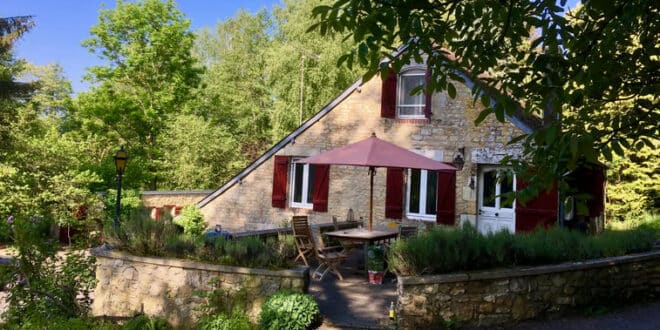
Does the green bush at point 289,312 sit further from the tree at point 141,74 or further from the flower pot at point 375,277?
the tree at point 141,74

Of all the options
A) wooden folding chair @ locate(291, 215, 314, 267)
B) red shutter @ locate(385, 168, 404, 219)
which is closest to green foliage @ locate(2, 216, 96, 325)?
wooden folding chair @ locate(291, 215, 314, 267)

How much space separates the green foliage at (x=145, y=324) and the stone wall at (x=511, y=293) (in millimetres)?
2944

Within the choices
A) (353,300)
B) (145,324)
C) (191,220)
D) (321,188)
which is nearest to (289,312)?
(353,300)

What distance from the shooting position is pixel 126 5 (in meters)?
22.3

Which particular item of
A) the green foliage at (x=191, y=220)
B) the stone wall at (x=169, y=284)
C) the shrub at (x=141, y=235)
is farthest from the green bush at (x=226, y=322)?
the green foliage at (x=191, y=220)

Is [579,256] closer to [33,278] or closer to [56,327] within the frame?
[56,327]

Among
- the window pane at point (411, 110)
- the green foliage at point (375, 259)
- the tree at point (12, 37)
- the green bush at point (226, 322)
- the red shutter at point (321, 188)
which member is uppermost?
the tree at point (12, 37)

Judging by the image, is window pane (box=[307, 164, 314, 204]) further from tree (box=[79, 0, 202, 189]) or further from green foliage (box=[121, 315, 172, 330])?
tree (box=[79, 0, 202, 189])

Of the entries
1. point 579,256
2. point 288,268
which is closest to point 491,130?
point 579,256

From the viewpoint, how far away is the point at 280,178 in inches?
559

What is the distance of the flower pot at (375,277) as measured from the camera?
301 inches

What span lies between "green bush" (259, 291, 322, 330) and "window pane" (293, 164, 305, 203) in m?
8.59

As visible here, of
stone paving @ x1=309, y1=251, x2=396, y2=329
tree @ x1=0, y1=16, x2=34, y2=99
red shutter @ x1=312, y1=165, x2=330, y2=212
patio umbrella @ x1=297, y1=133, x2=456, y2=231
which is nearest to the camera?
stone paving @ x1=309, y1=251, x2=396, y2=329

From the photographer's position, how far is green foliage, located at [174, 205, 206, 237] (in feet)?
48.5
